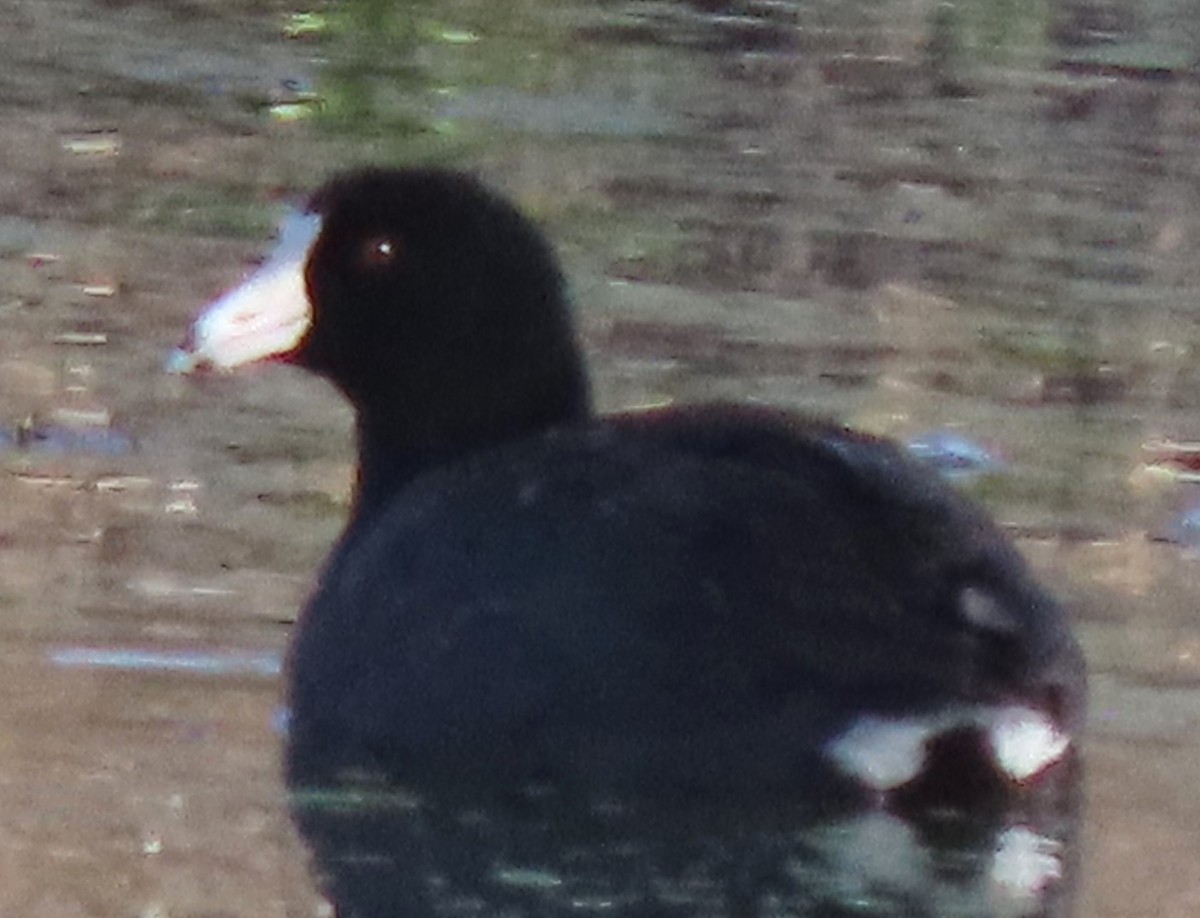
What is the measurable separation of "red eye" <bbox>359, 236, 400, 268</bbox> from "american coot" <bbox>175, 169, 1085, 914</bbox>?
11.7 inches

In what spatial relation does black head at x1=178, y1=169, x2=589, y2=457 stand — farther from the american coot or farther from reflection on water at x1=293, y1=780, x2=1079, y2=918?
reflection on water at x1=293, y1=780, x2=1079, y2=918

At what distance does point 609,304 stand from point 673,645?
1731 millimetres

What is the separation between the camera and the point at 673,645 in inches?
123

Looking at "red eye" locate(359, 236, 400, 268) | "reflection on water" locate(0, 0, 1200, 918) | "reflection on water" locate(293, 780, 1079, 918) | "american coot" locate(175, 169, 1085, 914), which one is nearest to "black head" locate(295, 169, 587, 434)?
"red eye" locate(359, 236, 400, 268)

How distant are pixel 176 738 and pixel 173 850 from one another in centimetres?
25

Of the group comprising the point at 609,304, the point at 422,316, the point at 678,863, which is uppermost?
the point at 422,316

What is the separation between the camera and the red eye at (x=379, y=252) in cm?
366

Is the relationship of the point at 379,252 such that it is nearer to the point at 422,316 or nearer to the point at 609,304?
the point at 422,316

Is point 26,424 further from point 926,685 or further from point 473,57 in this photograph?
point 473,57

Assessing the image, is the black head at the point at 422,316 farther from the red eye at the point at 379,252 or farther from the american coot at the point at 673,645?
the american coot at the point at 673,645

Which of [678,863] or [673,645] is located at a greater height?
[673,645]

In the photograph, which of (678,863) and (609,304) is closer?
(678,863)

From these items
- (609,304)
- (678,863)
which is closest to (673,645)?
(678,863)

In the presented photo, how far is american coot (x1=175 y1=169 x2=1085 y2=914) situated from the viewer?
3.11 metres
